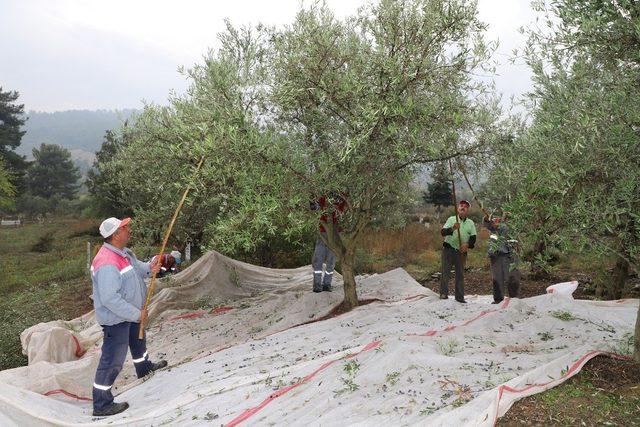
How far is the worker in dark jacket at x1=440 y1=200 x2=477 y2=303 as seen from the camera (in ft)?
32.9

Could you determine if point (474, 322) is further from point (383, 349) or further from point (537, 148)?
point (537, 148)

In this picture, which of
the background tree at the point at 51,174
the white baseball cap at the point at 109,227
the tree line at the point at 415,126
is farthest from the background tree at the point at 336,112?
the background tree at the point at 51,174

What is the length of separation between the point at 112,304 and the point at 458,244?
684cm

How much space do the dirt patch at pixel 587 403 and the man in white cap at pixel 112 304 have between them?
476 centimetres

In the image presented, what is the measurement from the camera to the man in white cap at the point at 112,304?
628cm

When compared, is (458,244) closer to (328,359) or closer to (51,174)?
(328,359)

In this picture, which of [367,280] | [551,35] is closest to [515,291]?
[367,280]

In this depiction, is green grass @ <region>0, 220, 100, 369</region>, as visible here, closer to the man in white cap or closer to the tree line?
the man in white cap

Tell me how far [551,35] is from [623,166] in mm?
1940

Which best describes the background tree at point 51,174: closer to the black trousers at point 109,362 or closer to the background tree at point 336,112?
the background tree at point 336,112

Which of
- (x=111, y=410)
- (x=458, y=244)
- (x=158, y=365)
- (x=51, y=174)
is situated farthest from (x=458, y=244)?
(x=51, y=174)

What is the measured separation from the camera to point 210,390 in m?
6.19

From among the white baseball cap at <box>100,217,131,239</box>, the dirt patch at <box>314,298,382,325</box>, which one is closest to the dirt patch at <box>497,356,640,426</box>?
the dirt patch at <box>314,298,382,325</box>

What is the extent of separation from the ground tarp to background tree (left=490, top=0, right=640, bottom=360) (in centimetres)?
168
